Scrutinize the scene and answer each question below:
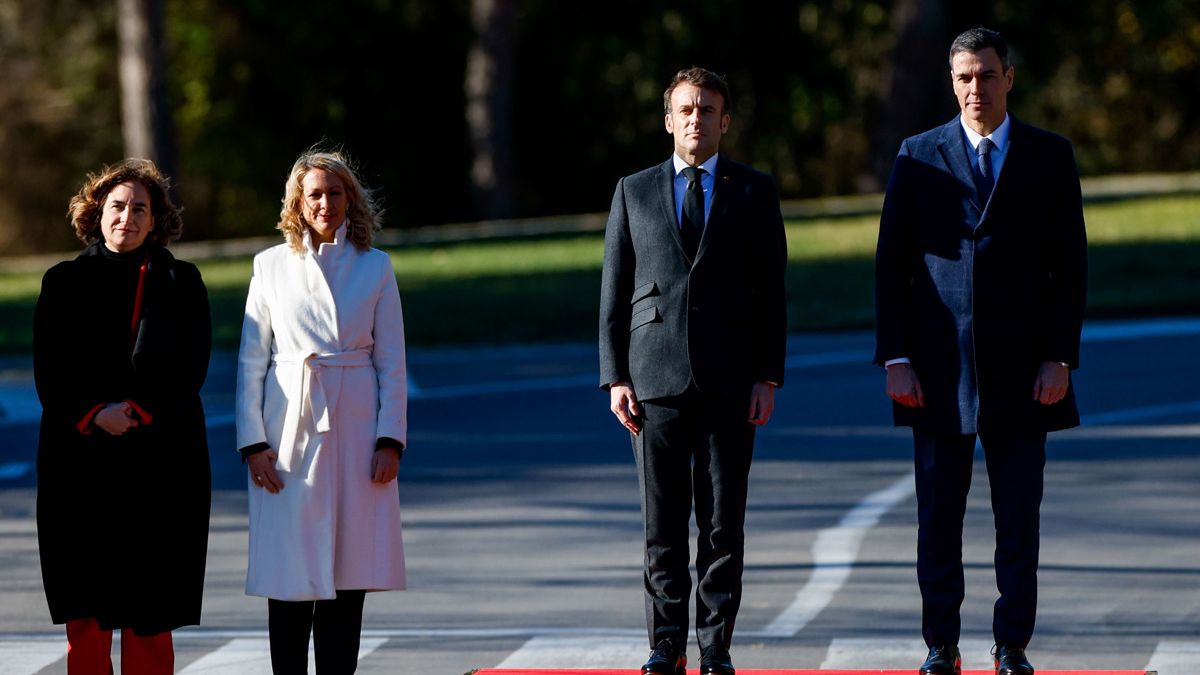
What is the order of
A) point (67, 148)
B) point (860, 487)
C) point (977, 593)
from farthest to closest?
point (67, 148)
point (860, 487)
point (977, 593)

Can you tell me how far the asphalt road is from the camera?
8281 mm

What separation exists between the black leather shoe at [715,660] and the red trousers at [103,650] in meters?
1.63

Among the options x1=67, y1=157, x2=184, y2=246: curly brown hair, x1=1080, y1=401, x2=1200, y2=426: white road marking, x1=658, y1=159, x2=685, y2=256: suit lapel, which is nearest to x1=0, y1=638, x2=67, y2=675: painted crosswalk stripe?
x1=67, y1=157, x2=184, y2=246: curly brown hair

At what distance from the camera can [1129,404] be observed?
16.5m

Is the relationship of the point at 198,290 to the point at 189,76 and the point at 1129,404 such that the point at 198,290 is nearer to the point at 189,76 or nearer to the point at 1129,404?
the point at 1129,404

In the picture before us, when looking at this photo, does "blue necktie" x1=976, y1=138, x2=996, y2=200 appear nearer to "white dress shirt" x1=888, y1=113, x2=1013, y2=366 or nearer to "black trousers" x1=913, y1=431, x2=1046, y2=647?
"white dress shirt" x1=888, y1=113, x2=1013, y2=366

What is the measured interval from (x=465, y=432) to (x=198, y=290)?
9.51 m

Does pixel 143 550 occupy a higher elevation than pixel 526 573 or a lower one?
higher

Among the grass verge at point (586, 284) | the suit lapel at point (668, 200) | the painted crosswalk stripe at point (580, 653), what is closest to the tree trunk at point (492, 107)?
the grass verge at point (586, 284)

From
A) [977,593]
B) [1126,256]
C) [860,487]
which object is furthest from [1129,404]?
[1126,256]

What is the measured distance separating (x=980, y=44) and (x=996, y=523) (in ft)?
4.78

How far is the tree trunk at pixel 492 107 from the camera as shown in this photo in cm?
3853

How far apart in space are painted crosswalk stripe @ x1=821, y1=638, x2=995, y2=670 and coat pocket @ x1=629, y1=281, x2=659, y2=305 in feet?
6.26

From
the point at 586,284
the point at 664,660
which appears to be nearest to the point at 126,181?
the point at 664,660
